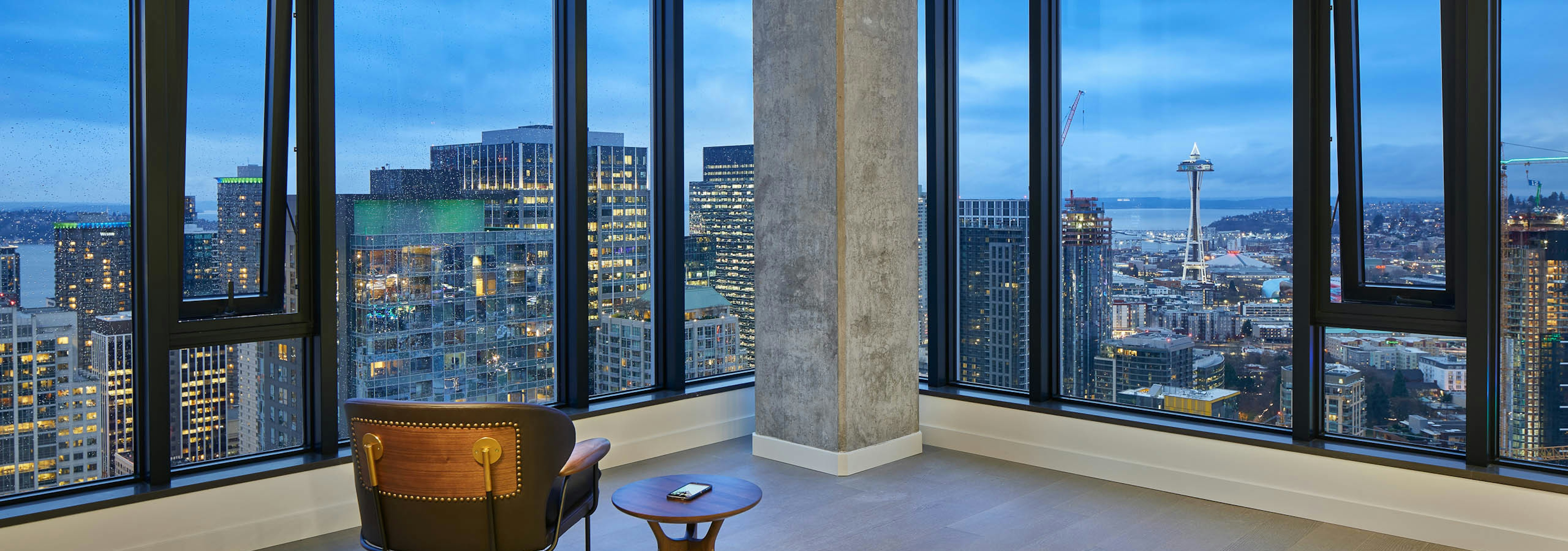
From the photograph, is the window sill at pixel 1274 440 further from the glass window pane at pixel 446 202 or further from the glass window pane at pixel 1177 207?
the glass window pane at pixel 446 202

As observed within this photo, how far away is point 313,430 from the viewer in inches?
181

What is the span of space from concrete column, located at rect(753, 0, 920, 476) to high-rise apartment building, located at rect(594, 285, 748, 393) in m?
0.73

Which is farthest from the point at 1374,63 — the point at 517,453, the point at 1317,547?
the point at 517,453

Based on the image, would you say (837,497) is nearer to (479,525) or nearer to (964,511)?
(964,511)

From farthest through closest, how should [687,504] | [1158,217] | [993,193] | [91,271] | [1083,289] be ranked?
[993,193] < [1083,289] < [1158,217] < [91,271] < [687,504]

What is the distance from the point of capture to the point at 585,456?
10.7 feet

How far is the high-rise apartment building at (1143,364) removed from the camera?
5301mm

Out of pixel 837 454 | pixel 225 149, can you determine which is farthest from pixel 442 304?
pixel 837 454

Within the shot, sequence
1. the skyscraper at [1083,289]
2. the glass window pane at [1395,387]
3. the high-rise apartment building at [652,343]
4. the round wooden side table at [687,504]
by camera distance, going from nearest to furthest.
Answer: the round wooden side table at [687,504] → the glass window pane at [1395,387] → the skyscraper at [1083,289] → the high-rise apartment building at [652,343]

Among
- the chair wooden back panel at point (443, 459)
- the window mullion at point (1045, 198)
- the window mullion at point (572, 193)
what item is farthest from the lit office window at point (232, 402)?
the window mullion at point (1045, 198)

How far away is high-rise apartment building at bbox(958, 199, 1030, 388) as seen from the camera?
19.4ft

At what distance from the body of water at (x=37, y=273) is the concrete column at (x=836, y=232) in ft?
10.6

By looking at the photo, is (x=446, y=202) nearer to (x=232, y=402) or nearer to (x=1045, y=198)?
(x=232, y=402)

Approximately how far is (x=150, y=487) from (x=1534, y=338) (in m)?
5.74
